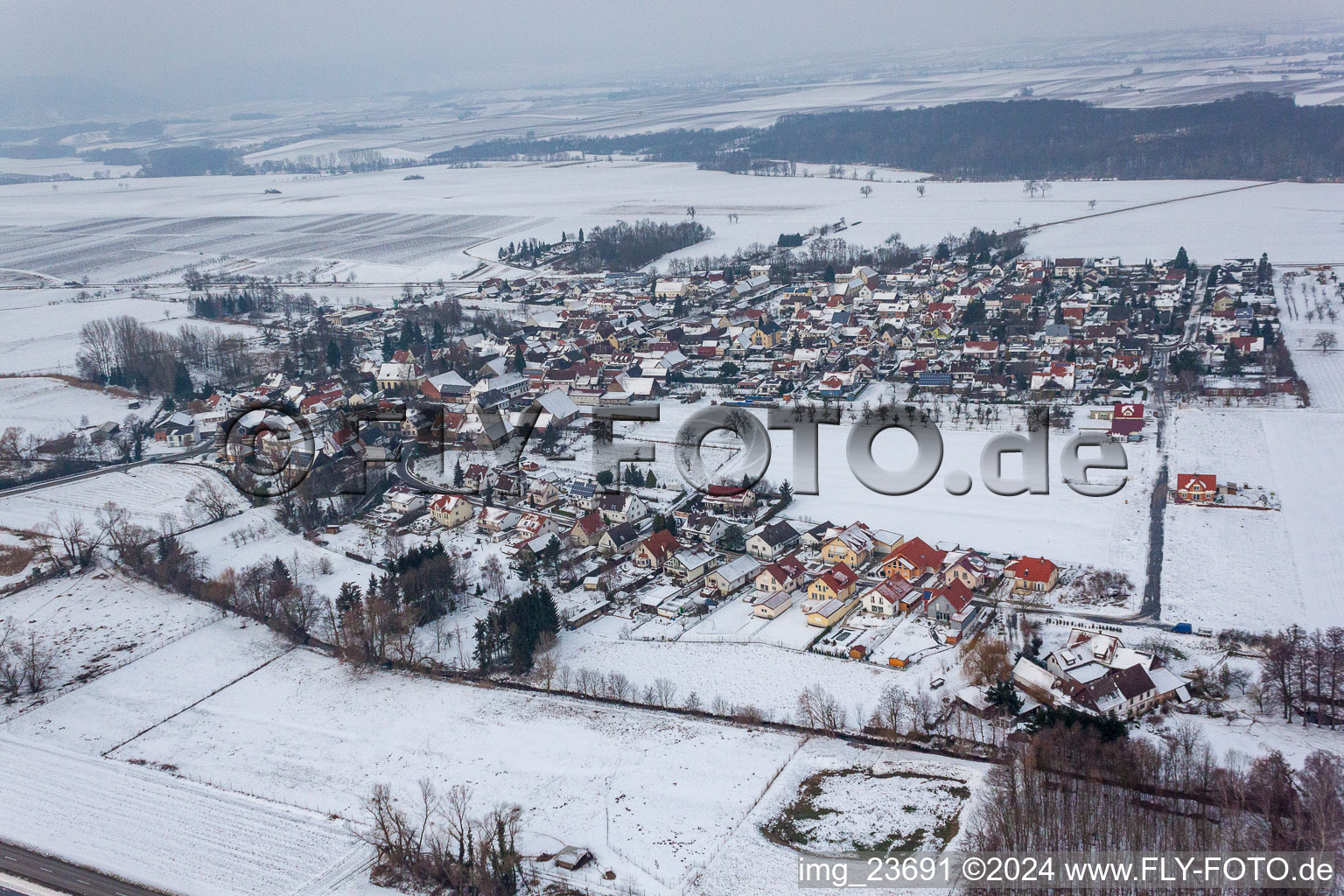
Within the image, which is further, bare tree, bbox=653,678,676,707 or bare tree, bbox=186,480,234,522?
bare tree, bbox=186,480,234,522

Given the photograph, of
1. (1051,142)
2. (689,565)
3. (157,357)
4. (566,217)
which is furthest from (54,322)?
(1051,142)

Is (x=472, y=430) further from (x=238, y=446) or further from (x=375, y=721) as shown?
(x=375, y=721)

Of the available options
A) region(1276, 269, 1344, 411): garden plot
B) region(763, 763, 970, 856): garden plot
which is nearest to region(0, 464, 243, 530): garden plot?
region(763, 763, 970, 856): garden plot

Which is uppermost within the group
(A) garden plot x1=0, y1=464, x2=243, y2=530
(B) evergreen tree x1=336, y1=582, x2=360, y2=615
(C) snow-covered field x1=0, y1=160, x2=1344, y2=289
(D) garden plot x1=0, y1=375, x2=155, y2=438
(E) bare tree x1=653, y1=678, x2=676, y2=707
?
(C) snow-covered field x1=0, y1=160, x2=1344, y2=289

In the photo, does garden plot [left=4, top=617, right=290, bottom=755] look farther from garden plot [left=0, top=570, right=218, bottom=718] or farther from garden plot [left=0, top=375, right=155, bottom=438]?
garden plot [left=0, top=375, right=155, bottom=438]

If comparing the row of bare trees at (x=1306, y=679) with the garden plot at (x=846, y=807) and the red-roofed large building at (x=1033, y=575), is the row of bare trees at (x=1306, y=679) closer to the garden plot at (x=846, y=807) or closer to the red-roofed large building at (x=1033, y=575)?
the red-roofed large building at (x=1033, y=575)
